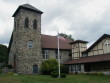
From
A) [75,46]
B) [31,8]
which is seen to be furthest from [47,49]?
[31,8]

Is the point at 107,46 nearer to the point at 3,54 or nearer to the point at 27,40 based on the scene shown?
the point at 27,40

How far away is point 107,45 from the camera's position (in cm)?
3162

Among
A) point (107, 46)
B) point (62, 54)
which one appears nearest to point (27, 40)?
point (62, 54)

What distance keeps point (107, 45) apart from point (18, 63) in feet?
50.3

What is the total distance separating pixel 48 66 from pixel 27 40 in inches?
233

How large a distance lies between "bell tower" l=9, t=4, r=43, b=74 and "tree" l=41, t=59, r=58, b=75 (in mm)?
1082

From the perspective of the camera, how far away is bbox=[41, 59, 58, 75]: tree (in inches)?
1303

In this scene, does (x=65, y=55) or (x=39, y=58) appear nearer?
(x=39, y=58)

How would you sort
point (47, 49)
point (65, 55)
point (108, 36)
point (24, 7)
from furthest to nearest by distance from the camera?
1. point (65, 55)
2. point (47, 49)
3. point (24, 7)
4. point (108, 36)

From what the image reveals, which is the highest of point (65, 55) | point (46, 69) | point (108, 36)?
point (108, 36)

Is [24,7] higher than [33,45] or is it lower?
higher

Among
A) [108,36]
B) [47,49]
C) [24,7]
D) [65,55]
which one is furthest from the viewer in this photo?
[65,55]

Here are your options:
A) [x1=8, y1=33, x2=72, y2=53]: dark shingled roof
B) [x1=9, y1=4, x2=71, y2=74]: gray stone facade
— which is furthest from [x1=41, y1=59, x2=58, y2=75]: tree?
[x1=8, y1=33, x2=72, y2=53]: dark shingled roof

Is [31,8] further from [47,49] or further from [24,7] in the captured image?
[47,49]
